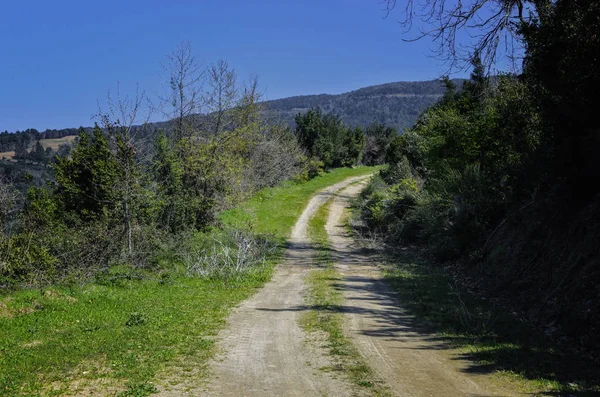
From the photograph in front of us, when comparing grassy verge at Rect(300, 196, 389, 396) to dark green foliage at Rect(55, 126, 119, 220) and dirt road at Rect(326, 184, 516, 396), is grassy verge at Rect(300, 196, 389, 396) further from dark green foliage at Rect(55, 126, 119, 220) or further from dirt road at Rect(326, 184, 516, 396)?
dark green foliage at Rect(55, 126, 119, 220)

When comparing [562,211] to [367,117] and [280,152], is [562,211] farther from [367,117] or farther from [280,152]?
[367,117]

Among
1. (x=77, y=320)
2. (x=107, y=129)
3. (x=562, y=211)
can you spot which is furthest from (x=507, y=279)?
(x=107, y=129)

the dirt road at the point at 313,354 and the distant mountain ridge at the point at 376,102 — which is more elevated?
the distant mountain ridge at the point at 376,102

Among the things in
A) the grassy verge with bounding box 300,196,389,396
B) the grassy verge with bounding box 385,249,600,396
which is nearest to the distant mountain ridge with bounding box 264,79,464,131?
the grassy verge with bounding box 300,196,389,396

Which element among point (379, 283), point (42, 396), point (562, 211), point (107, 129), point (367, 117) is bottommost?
point (379, 283)

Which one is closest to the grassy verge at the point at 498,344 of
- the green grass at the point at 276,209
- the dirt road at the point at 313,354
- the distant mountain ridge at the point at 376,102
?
the dirt road at the point at 313,354

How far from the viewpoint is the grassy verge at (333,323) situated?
6770 mm

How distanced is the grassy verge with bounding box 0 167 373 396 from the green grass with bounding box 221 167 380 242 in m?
9.66

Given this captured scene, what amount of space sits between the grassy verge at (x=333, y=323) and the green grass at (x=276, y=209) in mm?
7082

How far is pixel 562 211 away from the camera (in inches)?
518

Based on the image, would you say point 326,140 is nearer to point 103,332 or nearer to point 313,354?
point 103,332

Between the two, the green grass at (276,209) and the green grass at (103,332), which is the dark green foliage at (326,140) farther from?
the green grass at (103,332)

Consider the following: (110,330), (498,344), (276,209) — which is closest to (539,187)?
(498,344)

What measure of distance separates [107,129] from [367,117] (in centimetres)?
13252
